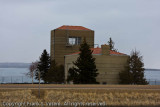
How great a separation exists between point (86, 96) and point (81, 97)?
1.89ft

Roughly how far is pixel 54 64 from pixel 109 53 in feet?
72.7

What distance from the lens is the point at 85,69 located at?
257 feet

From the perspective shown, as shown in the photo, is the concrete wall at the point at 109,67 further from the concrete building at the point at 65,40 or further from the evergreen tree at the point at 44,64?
the evergreen tree at the point at 44,64

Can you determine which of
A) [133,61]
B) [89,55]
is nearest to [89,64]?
[89,55]

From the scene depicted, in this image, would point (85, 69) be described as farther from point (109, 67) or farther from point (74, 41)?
point (74, 41)

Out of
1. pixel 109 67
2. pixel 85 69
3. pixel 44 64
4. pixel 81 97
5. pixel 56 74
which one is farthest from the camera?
pixel 44 64

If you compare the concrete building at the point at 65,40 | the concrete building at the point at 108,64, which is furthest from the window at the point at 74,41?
the concrete building at the point at 108,64

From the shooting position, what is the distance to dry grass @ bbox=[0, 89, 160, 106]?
1510 inches

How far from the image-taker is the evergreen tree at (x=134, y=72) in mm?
82312

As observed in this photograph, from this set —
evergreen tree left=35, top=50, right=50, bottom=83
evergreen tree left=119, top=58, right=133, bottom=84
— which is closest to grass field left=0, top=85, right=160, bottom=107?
evergreen tree left=119, top=58, right=133, bottom=84

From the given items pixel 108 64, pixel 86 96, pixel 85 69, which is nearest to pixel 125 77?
pixel 108 64

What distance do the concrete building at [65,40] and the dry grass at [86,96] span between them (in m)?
58.2

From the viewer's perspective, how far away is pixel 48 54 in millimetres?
112688

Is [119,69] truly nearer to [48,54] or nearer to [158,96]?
[48,54]
